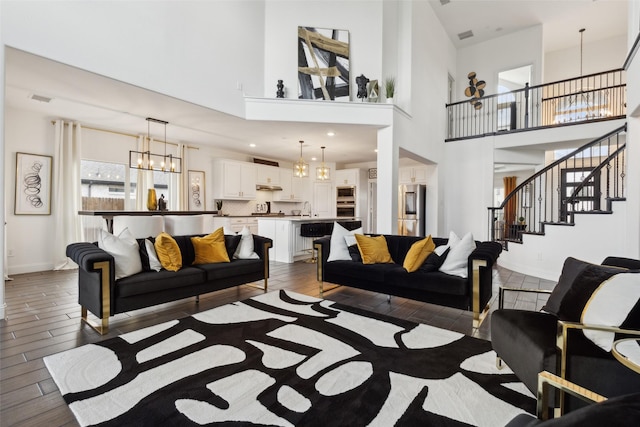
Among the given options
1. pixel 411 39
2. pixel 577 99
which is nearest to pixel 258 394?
pixel 411 39

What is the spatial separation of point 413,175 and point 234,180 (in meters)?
4.89

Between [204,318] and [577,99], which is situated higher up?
[577,99]

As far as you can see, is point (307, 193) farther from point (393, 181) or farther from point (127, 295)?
point (127, 295)

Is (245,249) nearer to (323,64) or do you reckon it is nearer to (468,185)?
(323,64)

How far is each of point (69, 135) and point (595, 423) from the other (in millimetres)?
7401

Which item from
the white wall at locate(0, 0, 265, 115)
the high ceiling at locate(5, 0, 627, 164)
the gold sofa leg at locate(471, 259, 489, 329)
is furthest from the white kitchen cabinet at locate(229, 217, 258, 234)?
the gold sofa leg at locate(471, 259, 489, 329)

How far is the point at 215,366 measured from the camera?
2104 millimetres

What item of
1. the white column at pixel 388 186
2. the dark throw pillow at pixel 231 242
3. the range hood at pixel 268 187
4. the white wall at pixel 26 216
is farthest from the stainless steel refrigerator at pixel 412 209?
the white wall at pixel 26 216

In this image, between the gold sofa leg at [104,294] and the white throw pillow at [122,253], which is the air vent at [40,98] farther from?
the gold sofa leg at [104,294]

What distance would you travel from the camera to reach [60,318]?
3.05 meters

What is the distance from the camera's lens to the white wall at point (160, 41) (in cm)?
315

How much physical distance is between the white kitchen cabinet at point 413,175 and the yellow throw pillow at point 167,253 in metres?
6.69

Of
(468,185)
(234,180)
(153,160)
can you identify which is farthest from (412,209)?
(153,160)

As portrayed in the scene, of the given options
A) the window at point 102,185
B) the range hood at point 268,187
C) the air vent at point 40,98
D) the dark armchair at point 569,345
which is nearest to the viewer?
the dark armchair at point 569,345
